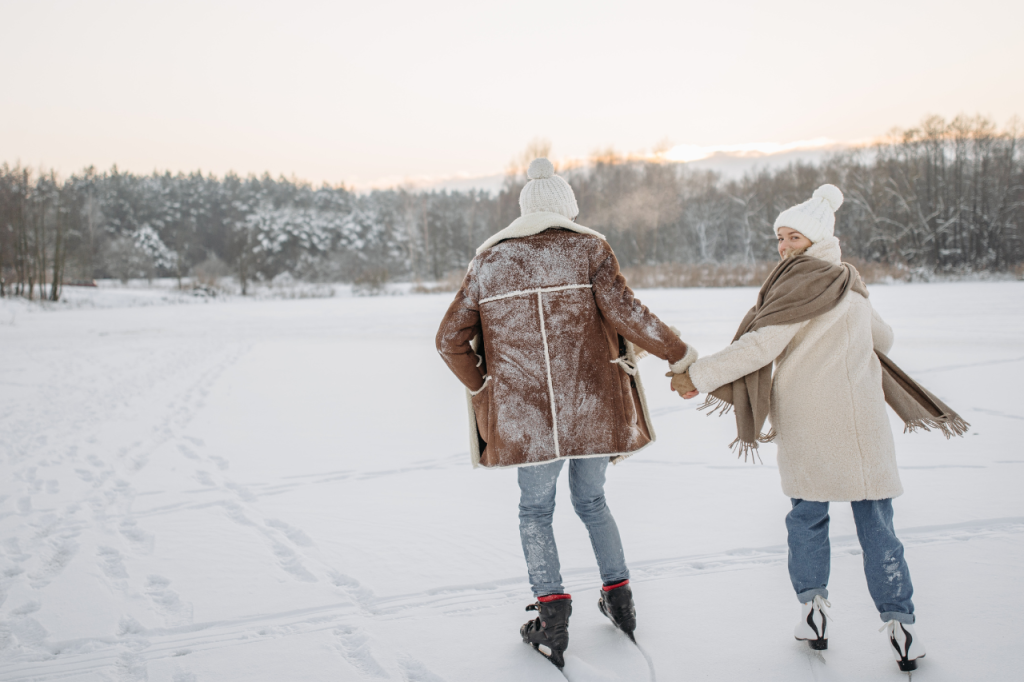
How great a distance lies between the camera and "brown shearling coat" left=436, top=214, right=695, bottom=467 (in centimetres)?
221

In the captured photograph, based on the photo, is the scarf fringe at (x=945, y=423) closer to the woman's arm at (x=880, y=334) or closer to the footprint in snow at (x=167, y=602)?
the woman's arm at (x=880, y=334)

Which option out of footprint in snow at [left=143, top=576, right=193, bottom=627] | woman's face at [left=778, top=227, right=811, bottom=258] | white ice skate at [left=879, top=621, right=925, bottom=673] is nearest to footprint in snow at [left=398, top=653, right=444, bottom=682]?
footprint in snow at [left=143, top=576, right=193, bottom=627]

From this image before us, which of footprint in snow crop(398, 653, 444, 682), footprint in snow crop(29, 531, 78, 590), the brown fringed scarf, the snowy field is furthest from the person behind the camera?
footprint in snow crop(29, 531, 78, 590)

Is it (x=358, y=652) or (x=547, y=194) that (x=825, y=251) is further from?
(x=358, y=652)

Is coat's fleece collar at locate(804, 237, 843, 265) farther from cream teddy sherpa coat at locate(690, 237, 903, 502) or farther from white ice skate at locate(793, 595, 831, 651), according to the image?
white ice skate at locate(793, 595, 831, 651)

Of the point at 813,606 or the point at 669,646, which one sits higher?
the point at 813,606

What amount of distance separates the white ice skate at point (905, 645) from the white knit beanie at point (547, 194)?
Result: 1.71m

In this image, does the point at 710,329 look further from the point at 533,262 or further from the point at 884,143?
the point at 884,143

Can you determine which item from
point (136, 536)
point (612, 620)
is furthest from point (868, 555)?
point (136, 536)

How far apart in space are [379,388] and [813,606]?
6200mm

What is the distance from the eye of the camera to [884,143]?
39.1m

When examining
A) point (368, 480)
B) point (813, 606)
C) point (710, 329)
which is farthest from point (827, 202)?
point (710, 329)

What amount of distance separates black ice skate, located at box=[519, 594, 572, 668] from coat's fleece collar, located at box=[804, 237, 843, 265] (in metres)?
1.45

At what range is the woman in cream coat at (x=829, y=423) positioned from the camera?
7.06 feet
